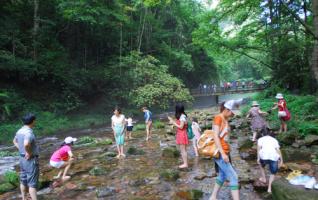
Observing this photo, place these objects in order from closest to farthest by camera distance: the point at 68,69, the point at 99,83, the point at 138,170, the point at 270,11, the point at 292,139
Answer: the point at 138,170
the point at 292,139
the point at 270,11
the point at 68,69
the point at 99,83

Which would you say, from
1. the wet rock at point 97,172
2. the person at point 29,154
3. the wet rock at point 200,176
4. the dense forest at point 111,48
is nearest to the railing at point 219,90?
the dense forest at point 111,48

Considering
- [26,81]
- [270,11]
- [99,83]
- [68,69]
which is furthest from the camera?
Answer: [99,83]

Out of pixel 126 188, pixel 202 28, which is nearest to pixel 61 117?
pixel 202 28

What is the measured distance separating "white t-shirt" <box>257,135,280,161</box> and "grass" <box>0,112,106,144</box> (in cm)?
1557

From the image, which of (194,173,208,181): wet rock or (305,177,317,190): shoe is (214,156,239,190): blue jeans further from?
(194,173,208,181): wet rock

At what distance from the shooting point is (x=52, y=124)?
20.5 m

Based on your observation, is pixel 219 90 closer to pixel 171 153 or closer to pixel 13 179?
pixel 171 153

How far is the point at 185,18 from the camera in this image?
37719mm

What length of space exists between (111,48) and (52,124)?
1276 centimetres

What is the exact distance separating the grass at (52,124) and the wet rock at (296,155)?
15.1 metres

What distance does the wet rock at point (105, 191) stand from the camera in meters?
6.18

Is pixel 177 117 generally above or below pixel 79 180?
above

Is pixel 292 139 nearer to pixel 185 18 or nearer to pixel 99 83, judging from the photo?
pixel 99 83

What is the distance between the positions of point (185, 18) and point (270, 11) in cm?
1851
